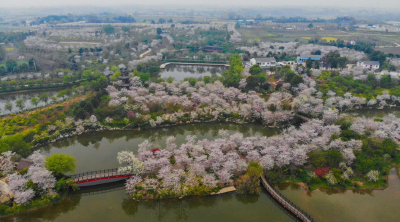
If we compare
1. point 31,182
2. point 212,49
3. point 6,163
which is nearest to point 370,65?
point 212,49

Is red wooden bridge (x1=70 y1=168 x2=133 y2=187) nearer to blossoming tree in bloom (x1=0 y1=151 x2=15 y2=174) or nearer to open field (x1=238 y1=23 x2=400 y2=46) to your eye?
blossoming tree in bloom (x1=0 y1=151 x2=15 y2=174)

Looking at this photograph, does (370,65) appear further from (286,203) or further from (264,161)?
(286,203)

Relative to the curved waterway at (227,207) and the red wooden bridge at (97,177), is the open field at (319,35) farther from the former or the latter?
the red wooden bridge at (97,177)

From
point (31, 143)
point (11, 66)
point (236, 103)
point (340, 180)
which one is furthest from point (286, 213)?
point (11, 66)

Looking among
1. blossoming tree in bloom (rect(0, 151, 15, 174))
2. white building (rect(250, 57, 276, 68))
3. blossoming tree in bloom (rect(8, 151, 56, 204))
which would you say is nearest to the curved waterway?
blossoming tree in bloom (rect(8, 151, 56, 204))

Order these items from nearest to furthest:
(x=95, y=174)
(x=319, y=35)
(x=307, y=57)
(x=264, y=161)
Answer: (x=95, y=174)
(x=264, y=161)
(x=307, y=57)
(x=319, y=35)
